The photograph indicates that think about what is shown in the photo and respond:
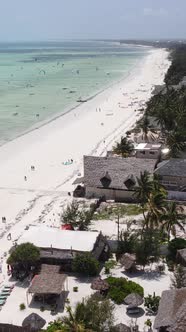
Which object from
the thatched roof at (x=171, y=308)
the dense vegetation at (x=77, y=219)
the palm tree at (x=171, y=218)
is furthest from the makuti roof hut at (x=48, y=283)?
the palm tree at (x=171, y=218)

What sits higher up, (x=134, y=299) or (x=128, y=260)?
(x=128, y=260)

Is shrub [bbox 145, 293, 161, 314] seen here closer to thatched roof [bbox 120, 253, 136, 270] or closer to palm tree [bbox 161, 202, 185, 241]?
thatched roof [bbox 120, 253, 136, 270]

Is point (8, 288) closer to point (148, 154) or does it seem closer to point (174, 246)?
point (174, 246)

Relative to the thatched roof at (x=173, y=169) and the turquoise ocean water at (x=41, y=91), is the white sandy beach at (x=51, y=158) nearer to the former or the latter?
the turquoise ocean water at (x=41, y=91)

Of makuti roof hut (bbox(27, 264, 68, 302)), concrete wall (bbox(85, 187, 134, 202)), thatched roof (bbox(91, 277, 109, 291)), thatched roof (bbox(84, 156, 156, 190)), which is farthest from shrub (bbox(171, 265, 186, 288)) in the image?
thatched roof (bbox(84, 156, 156, 190))

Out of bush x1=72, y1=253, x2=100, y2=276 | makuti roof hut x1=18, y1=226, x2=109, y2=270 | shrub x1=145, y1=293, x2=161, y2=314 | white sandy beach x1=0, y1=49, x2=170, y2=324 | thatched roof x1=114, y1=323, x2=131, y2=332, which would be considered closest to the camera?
thatched roof x1=114, y1=323, x2=131, y2=332

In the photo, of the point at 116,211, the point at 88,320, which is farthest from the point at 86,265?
the point at 116,211

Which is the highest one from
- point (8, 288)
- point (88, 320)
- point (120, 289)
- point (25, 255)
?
point (88, 320)
